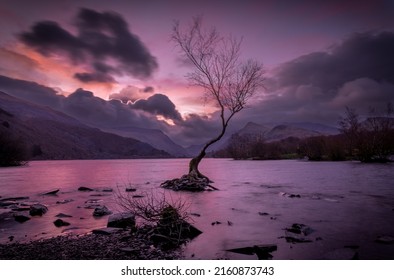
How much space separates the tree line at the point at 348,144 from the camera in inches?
1234

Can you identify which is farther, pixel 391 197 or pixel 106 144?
pixel 106 144

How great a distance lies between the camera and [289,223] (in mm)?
9234

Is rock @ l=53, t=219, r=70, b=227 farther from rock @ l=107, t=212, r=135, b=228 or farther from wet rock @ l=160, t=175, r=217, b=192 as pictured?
wet rock @ l=160, t=175, r=217, b=192

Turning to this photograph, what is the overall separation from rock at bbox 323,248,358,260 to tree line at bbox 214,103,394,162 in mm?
7310

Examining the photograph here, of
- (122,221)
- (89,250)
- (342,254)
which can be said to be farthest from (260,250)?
(122,221)

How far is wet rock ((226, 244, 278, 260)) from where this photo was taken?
6343 millimetres

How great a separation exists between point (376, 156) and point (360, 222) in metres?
46.8

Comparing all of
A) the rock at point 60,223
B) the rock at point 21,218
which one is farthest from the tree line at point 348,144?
the rock at point 21,218

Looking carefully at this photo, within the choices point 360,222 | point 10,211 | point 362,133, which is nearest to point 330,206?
point 360,222

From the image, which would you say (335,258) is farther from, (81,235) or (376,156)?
(376,156)

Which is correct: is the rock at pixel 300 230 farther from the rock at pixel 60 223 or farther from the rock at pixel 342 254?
the rock at pixel 60 223

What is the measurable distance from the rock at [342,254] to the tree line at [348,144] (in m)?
7.31

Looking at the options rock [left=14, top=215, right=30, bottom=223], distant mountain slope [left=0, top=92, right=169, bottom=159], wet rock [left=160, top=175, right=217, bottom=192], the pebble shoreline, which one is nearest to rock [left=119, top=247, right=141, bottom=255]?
the pebble shoreline
